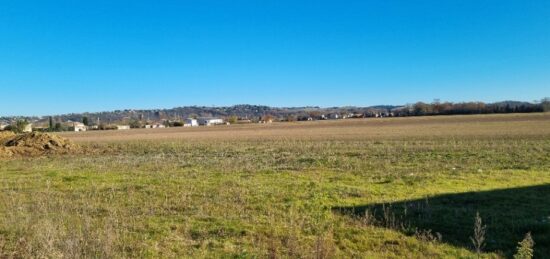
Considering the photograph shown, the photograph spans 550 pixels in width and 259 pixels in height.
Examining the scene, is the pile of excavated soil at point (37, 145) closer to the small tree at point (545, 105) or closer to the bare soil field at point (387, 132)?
the bare soil field at point (387, 132)

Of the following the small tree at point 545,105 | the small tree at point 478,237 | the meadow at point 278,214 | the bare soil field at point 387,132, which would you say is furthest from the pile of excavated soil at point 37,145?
the small tree at point 545,105

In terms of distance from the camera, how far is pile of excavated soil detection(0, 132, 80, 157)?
34875 millimetres

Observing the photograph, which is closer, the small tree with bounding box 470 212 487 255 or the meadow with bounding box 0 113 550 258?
the small tree with bounding box 470 212 487 255

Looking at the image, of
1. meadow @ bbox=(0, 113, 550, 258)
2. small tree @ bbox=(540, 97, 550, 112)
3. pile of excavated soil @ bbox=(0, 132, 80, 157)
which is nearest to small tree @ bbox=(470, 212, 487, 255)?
meadow @ bbox=(0, 113, 550, 258)

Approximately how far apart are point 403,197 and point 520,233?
3.90 metres

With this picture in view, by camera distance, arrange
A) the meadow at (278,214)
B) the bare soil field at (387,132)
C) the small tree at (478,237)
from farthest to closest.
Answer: the bare soil field at (387,132), the meadow at (278,214), the small tree at (478,237)

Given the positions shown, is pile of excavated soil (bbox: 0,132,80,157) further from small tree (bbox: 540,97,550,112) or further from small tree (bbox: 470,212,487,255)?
small tree (bbox: 540,97,550,112)

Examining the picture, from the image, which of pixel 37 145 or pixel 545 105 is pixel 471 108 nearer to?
pixel 545 105

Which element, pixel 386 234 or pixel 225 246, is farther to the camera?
pixel 386 234

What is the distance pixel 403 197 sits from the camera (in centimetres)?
1239

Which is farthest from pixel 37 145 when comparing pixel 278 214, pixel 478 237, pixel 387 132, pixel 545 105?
pixel 545 105

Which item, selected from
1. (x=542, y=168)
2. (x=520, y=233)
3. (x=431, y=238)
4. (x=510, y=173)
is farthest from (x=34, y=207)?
(x=542, y=168)

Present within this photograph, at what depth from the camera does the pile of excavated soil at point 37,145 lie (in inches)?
1373

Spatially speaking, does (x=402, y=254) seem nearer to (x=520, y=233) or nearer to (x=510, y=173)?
(x=520, y=233)
